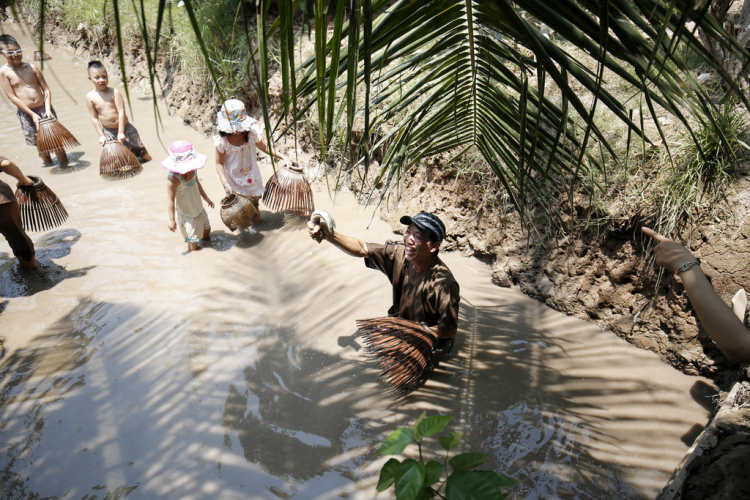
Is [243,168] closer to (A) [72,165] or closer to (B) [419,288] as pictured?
(B) [419,288]

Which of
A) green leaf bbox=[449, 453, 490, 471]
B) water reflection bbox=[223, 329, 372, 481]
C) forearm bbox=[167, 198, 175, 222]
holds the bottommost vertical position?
water reflection bbox=[223, 329, 372, 481]

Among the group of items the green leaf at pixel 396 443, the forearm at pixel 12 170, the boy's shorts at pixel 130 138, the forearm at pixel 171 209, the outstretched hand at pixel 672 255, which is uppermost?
the boy's shorts at pixel 130 138

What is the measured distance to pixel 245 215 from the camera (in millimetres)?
4703

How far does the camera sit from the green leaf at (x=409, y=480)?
1562 millimetres

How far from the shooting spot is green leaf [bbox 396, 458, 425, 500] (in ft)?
5.13

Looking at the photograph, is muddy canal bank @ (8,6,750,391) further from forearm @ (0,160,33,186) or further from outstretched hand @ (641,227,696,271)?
forearm @ (0,160,33,186)

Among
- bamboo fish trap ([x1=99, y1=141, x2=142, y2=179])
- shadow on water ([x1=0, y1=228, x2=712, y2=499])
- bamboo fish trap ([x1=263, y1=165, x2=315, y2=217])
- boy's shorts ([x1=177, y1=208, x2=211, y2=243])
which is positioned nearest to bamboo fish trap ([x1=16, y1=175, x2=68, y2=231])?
bamboo fish trap ([x1=99, y1=141, x2=142, y2=179])

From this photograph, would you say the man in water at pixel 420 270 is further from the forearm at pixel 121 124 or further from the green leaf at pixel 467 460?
the forearm at pixel 121 124

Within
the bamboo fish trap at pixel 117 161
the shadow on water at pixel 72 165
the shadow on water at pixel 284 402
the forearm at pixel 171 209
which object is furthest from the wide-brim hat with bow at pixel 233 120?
the shadow on water at pixel 72 165

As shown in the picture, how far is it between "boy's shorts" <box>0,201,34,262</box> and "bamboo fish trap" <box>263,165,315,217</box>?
2.18m

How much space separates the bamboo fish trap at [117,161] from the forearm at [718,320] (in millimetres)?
5860

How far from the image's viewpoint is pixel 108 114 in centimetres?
611

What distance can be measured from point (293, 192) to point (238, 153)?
2.15ft

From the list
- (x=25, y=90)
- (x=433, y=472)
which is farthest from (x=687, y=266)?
(x=25, y=90)
